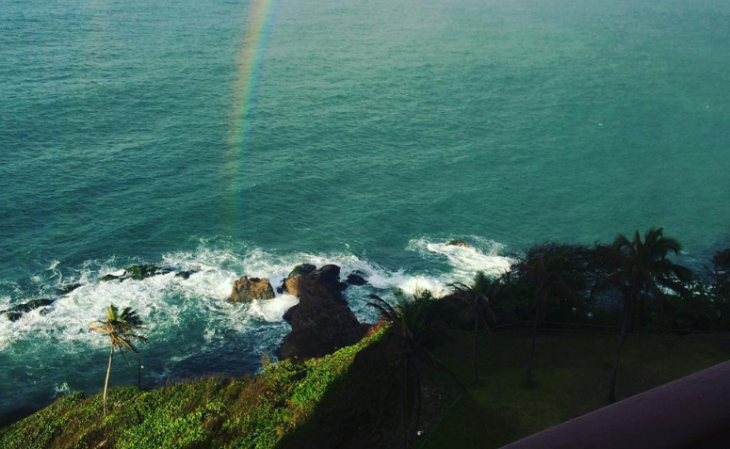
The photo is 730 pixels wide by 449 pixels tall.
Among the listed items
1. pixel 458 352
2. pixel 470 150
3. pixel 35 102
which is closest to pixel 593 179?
pixel 470 150

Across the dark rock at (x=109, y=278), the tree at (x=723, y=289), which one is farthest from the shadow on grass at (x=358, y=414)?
the dark rock at (x=109, y=278)

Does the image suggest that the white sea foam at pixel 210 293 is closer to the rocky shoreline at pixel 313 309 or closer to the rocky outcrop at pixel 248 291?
the rocky outcrop at pixel 248 291

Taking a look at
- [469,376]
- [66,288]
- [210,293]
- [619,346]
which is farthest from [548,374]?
[66,288]

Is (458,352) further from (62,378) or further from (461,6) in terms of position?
(461,6)

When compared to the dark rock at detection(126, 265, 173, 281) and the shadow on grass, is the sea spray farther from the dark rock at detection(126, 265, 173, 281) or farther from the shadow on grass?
the shadow on grass

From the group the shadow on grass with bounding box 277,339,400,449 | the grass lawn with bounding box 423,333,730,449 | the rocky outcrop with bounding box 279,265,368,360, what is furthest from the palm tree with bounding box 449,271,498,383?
the rocky outcrop with bounding box 279,265,368,360

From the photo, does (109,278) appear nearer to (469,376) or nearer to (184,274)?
(184,274)
